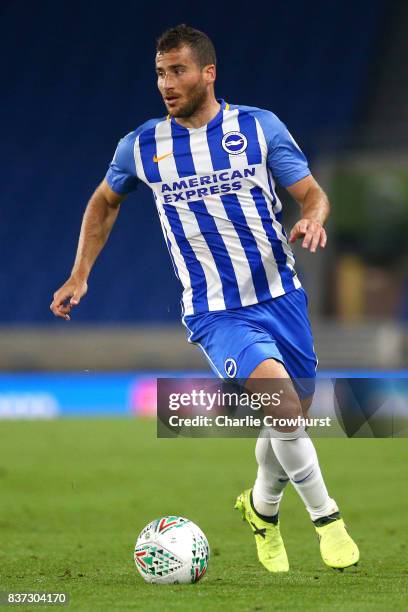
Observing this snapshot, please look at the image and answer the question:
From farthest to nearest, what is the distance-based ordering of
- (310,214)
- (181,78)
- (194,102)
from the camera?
(194,102) → (181,78) → (310,214)

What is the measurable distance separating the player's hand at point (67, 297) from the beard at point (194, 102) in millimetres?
846

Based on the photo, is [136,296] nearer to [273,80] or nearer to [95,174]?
[95,174]

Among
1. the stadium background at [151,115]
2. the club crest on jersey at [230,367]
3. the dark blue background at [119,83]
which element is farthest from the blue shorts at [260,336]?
the dark blue background at [119,83]

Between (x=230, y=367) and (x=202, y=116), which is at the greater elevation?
(x=202, y=116)

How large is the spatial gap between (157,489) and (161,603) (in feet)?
16.6

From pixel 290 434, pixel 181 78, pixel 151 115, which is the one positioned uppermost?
pixel 181 78

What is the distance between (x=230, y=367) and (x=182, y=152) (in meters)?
0.98

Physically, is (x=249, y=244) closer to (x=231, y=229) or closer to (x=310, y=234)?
(x=231, y=229)

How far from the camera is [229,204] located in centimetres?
509

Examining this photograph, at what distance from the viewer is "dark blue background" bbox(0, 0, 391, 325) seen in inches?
746

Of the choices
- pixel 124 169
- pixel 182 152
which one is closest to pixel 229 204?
pixel 182 152

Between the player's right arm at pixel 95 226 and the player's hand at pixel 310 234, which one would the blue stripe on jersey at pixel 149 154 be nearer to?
the player's right arm at pixel 95 226

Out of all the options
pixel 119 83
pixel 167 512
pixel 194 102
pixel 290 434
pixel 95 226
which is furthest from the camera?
pixel 119 83

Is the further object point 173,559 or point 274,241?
point 274,241
